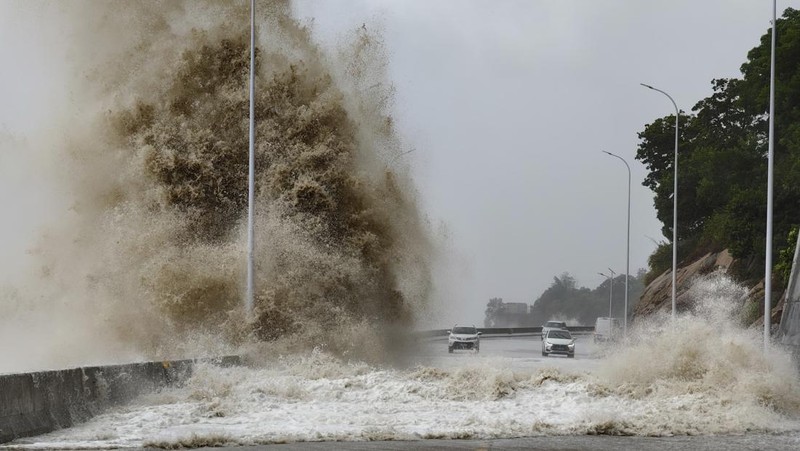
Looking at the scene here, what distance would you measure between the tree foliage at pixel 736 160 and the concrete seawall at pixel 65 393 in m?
36.9

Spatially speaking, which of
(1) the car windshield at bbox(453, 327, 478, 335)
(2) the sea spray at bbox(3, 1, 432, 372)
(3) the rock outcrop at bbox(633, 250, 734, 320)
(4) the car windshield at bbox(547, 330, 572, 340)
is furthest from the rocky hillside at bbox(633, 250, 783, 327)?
(2) the sea spray at bbox(3, 1, 432, 372)

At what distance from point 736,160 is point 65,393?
169 ft

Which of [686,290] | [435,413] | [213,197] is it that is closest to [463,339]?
[686,290]

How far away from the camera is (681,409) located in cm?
1723

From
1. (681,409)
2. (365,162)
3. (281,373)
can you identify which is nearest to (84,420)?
(281,373)

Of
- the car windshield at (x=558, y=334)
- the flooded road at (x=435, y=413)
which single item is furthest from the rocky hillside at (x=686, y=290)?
the flooded road at (x=435, y=413)

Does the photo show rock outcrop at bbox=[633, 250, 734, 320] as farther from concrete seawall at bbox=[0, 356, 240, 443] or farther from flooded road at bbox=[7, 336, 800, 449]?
concrete seawall at bbox=[0, 356, 240, 443]

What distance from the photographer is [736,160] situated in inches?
2440

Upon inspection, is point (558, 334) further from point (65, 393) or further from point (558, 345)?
point (65, 393)

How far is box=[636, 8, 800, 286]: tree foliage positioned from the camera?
170 feet

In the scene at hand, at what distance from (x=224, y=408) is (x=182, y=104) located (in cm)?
1446

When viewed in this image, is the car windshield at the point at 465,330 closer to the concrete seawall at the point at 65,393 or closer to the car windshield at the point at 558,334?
the car windshield at the point at 558,334

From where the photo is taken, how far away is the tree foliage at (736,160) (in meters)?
51.8

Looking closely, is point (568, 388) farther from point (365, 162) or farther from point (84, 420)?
point (365, 162)
